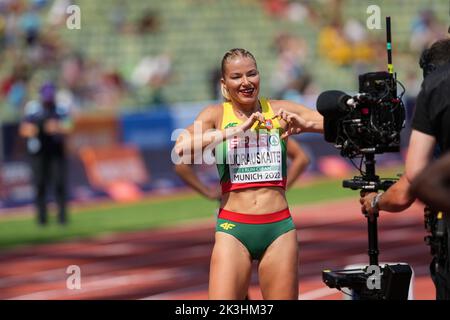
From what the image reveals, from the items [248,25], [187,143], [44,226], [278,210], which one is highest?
[248,25]

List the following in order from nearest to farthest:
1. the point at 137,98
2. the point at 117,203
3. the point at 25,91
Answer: the point at 117,203 < the point at 25,91 < the point at 137,98

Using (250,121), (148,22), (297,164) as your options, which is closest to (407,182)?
(250,121)

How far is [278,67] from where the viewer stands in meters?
28.7

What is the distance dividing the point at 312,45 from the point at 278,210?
23938 millimetres

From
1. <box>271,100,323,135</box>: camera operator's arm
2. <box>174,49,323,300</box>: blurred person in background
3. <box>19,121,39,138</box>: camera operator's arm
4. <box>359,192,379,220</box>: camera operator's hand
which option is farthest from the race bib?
<box>19,121,39,138</box>: camera operator's arm

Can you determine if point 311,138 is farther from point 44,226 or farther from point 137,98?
point 44,226

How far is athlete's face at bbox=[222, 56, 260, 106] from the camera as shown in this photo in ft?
22.9

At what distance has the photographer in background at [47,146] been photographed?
60.4ft

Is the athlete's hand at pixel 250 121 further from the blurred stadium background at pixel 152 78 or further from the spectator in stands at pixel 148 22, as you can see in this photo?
the spectator in stands at pixel 148 22

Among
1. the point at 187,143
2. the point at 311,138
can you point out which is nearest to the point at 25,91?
the point at 311,138

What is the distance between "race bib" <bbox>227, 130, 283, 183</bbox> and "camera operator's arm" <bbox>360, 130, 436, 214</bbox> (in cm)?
64

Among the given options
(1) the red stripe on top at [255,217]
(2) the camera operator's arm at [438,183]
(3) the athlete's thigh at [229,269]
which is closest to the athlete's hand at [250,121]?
(1) the red stripe on top at [255,217]

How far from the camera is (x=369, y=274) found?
7.09 metres

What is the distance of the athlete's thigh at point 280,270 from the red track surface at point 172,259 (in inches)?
143
